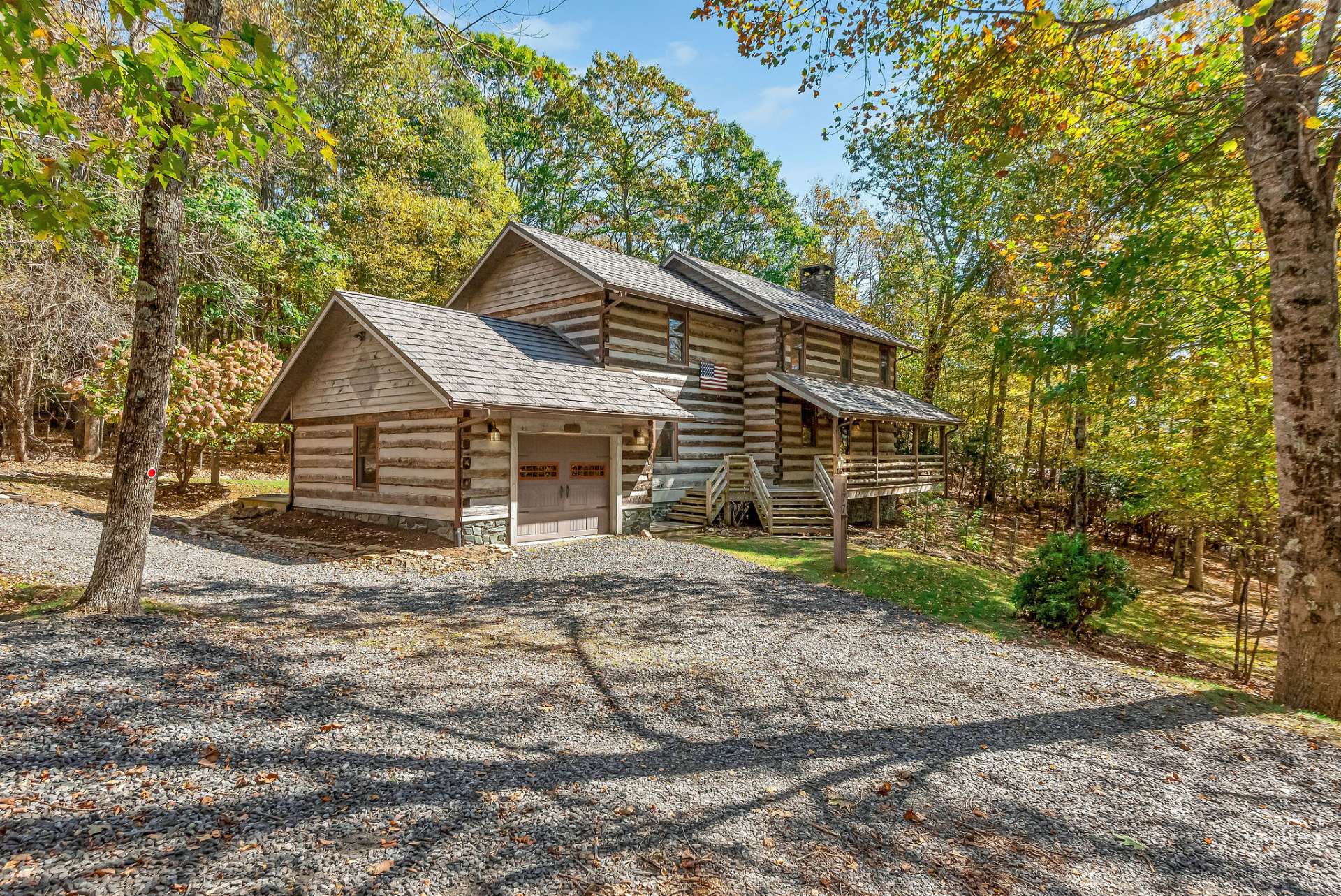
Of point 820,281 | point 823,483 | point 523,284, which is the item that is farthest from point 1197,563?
point 523,284

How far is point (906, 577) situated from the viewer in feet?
39.4

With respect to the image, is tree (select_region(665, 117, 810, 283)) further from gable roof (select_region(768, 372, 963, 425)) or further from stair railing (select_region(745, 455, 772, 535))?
stair railing (select_region(745, 455, 772, 535))

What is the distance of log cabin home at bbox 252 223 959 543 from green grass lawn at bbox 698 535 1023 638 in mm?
1012

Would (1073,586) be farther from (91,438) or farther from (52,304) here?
(91,438)

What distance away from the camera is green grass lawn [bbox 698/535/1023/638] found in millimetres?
9898

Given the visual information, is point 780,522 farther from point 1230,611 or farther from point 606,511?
point 1230,611

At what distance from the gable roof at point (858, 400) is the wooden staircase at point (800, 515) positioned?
8.10 ft

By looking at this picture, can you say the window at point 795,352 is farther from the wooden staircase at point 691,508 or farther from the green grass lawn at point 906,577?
the green grass lawn at point 906,577

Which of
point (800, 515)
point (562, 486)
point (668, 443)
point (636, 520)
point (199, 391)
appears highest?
point (199, 391)

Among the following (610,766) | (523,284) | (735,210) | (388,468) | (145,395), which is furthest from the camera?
(735,210)

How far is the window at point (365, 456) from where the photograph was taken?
14422mm

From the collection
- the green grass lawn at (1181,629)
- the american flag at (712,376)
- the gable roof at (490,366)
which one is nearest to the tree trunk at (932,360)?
the american flag at (712,376)

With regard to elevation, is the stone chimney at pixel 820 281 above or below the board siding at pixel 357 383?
above

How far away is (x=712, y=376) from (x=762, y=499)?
402 cm
